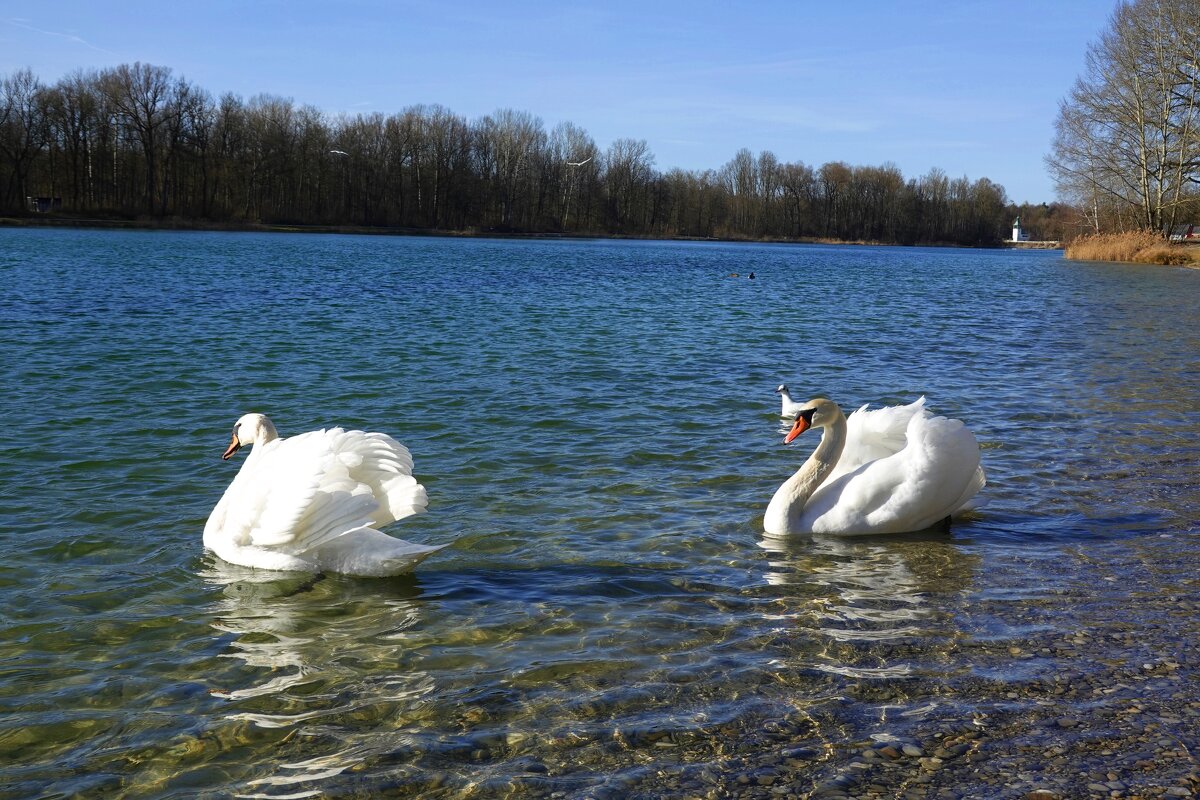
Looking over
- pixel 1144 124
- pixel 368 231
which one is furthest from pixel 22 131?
pixel 1144 124

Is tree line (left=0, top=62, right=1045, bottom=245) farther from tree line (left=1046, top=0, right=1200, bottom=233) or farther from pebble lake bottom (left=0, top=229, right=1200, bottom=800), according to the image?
pebble lake bottom (left=0, top=229, right=1200, bottom=800)

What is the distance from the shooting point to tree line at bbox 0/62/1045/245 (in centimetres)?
8300

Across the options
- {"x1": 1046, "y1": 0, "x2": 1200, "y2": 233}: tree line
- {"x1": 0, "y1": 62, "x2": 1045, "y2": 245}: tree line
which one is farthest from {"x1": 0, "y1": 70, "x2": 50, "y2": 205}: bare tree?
{"x1": 1046, "y1": 0, "x2": 1200, "y2": 233}: tree line

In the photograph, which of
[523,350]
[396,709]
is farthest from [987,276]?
[396,709]

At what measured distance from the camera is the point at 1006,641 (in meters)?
4.85

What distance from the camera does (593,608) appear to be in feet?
17.8

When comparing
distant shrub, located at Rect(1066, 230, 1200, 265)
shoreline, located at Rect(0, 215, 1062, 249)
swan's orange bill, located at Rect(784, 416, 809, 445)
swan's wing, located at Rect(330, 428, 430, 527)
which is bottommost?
swan's wing, located at Rect(330, 428, 430, 527)

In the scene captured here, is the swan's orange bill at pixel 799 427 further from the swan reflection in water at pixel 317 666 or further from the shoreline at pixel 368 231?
the shoreline at pixel 368 231

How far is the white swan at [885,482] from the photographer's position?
6.59 m

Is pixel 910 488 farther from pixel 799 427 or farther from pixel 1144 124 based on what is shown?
pixel 1144 124

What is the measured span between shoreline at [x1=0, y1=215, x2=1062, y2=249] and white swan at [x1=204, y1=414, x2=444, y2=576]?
2721 inches

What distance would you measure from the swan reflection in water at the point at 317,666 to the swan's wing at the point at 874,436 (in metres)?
3.26

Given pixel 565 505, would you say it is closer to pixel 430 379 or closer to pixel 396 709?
pixel 396 709

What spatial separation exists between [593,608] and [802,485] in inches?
82.3
